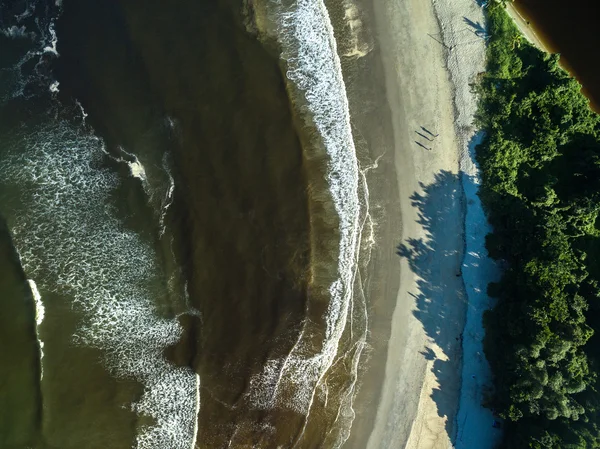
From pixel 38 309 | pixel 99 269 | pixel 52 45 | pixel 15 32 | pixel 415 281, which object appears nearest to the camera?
pixel 38 309

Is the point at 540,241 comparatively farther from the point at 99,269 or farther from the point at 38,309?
the point at 38,309

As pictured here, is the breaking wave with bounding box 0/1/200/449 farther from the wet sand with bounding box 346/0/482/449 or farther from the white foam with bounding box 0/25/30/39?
the wet sand with bounding box 346/0/482/449

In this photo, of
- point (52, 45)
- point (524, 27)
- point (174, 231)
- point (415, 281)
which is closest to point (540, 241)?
point (415, 281)

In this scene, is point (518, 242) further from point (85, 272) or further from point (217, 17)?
point (85, 272)

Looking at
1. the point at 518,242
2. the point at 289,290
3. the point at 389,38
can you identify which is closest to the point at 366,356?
the point at 289,290

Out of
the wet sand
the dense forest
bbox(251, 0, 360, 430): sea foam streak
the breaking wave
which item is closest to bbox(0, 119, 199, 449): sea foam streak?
the breaking wave

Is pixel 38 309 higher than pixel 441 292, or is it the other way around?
pixel 441 292
